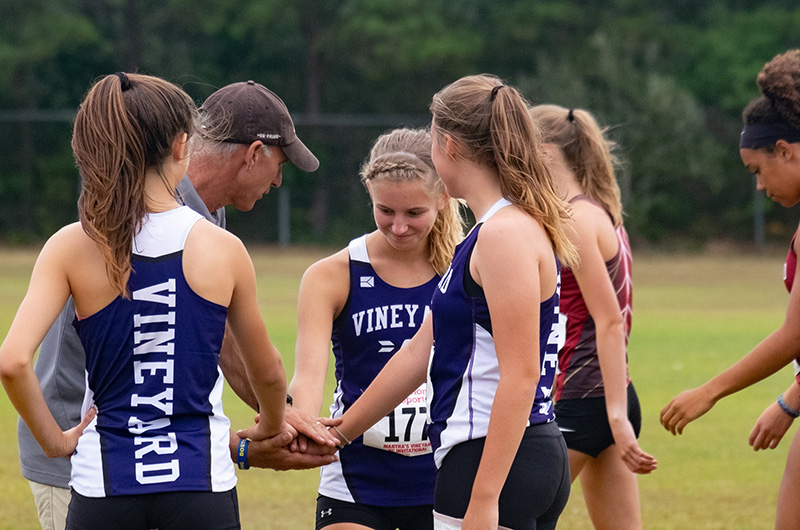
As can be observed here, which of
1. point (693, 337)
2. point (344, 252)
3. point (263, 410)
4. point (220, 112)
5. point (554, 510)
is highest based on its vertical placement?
point (220, 112)

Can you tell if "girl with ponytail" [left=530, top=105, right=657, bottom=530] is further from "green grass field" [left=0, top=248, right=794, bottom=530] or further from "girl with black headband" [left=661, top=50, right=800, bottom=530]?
"green grass field" [left=0, top=248, right=794, bottom=530]

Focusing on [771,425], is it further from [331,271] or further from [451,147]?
[451,147]

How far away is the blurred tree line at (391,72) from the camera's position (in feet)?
112

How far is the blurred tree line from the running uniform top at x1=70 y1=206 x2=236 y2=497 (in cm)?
3061

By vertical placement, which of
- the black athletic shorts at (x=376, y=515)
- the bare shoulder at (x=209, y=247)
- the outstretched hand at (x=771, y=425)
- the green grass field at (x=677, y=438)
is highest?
the bare shoulder at (x=209, y=247)

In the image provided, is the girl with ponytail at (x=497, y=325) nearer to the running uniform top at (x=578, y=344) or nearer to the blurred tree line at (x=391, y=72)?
the running uniform top at (x=578, y=344)

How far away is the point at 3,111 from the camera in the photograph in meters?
36.6

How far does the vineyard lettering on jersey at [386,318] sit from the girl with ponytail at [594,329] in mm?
872

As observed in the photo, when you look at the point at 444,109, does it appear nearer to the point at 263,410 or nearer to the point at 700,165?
the point at 263,410

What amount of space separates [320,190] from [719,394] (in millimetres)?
31634

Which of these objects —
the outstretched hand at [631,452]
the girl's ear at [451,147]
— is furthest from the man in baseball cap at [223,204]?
the outstretched hand at [631,452]

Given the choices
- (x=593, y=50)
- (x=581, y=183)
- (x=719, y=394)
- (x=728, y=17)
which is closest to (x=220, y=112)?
(x=581, y=183)

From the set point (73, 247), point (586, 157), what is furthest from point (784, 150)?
point (73, 247)

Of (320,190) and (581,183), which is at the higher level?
(581,183)
